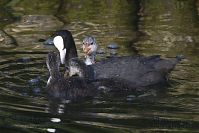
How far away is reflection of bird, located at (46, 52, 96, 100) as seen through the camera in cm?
1287

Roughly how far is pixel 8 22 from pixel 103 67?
6040 mm

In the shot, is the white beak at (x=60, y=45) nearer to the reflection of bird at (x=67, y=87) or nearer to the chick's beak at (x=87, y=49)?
the chick's beak at (x=87, y=49)

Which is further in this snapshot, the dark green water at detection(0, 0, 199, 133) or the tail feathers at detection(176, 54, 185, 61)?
the tail feathers at detection(176, 54, 185, 61)

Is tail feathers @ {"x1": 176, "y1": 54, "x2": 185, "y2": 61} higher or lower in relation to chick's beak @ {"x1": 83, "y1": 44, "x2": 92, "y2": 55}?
lower

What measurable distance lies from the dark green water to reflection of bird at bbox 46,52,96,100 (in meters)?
0.21

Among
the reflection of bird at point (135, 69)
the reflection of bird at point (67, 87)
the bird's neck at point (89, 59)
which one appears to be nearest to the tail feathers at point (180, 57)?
the reflection of bird at point (135, 69)

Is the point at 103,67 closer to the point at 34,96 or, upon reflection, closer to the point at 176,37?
the point at 34,96

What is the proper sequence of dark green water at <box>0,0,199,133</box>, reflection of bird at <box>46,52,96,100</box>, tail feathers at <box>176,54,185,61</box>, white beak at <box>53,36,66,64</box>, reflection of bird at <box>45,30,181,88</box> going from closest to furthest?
1. dark green water at <box>0,0,199,133</box>
2. reflection of bird at <box>46,52,96,100</box>
3. reflection of bird at <box>45,30,181,88</box>
4. tail feathers at <box>176,54,185,61</box>
5. white beak at <box>53,36,66,64</box>

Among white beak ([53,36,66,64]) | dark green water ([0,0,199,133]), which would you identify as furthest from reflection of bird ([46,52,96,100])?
white beak ([53,36,66,64])

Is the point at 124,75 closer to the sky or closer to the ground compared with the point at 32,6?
closer to the ground

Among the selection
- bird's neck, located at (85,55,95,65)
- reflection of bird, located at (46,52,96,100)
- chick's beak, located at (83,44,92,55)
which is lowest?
reflection of bird, located at (46,52,96,100)

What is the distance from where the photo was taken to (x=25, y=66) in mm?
14641

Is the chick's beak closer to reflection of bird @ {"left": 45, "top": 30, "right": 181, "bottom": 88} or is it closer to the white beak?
the white beak

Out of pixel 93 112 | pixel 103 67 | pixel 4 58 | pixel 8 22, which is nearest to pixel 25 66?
pixel 4 58
